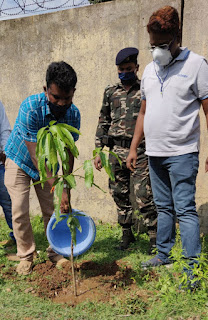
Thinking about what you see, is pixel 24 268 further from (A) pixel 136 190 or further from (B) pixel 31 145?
(A) pixel 136 190

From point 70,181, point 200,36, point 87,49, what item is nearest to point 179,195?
point 70,181

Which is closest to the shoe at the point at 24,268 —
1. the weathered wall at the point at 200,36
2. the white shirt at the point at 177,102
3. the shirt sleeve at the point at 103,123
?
the shirt sleeve at the point at 103,123

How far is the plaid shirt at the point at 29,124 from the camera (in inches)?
116

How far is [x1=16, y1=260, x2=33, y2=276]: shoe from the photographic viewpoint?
3.21 m

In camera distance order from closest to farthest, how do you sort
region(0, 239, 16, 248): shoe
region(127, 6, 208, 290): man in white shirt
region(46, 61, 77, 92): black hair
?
region(127, 6, 208, 290): man in white shirt, region(46, 61, 77, 92): black hair, region(0, 239, 16, 248): shoe

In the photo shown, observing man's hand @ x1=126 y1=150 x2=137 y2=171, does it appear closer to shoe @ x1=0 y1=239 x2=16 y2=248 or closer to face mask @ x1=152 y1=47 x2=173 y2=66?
face mask @ x1=152 y1=47 x2=173 y2=66

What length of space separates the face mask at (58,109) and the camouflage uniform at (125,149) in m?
0.70

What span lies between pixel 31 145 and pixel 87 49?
1.86 meters

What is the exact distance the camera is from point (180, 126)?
2613 mm

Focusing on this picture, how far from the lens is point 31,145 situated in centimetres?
297

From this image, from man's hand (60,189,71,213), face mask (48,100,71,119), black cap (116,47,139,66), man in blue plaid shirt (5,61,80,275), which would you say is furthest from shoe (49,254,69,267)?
black cap (116,47,139,66)

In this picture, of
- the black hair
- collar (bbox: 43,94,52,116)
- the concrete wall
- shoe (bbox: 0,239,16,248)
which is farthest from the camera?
shoe (bbox: 0,239,16,248)

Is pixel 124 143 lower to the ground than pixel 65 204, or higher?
higher

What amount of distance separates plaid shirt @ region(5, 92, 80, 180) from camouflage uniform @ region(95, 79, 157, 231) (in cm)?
51
